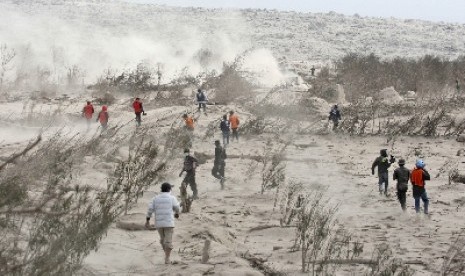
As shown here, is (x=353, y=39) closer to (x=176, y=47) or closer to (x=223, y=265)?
(x=176, y=47)

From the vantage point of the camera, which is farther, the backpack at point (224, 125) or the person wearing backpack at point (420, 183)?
the backpack at point (224, 125)

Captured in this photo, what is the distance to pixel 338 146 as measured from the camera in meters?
17.2

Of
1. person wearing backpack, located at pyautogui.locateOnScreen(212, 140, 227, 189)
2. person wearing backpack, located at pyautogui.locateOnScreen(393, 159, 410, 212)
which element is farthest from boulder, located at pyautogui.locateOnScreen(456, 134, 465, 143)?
person wearing backpack, located at pyautogui.locateOnScreen(212, 140, 227, 189)

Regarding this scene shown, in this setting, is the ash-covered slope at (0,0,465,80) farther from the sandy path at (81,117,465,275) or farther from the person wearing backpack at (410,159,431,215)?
the person wearing backpack at (410,159,431,215)

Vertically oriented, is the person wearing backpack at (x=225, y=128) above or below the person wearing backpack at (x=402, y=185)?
above

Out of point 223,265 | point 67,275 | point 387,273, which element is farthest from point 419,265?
point 67,275

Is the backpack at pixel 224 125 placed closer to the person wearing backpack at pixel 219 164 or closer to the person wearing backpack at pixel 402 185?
the person wearing backpack at pixel 219 164

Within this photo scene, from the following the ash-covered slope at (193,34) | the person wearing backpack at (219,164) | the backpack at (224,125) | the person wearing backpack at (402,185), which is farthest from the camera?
the ash-covered slope at (193,34)

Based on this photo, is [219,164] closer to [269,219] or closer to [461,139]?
[269,219]

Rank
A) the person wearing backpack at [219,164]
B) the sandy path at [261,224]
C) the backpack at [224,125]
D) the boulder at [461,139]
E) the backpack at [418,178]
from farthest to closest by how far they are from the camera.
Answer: the boulder at [461,139], the backpack at [224,125], the person wearing backpack at [219,164], the backpack at [418,178], the sandy path at [261,224]

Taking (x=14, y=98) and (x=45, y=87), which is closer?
(x=14, y=98)

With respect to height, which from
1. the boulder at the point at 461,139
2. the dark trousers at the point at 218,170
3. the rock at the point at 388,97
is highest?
the rock at the point at 388,97

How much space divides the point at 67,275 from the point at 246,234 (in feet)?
13.1

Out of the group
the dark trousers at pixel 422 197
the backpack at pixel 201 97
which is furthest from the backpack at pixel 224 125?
the dark trousers at pixel 422 197
